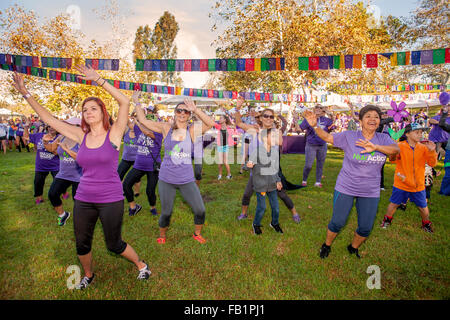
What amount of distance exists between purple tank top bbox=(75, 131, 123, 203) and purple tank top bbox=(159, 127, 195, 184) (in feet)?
3.52

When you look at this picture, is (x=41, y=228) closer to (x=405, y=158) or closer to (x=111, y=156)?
(x=111, y=156)

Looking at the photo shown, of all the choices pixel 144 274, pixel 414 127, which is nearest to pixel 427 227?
pixel 414 127

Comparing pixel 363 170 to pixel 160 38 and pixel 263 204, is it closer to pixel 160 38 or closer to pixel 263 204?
pixel 263 204

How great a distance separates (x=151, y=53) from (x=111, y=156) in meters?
60.7

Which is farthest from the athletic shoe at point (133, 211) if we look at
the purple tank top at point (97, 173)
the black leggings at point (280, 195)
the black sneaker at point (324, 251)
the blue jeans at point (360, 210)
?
the blue jeans at point (360, 210)

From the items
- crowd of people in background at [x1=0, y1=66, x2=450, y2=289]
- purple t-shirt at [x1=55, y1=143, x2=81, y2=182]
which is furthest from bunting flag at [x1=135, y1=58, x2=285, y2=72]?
purple t-shirt at [x1=55, y1=143, x2=81, y2=182]

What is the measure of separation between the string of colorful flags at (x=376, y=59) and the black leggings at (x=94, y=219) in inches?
323

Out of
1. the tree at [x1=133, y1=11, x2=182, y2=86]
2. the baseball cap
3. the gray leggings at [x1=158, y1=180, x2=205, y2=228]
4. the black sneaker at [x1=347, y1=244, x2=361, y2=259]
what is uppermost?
the tree at [x1=133, y1=11, x2=182, y2=86]

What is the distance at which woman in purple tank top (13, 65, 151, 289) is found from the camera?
9.37ft

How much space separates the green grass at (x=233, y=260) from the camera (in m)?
3.20

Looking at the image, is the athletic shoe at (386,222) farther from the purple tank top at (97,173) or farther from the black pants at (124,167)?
the black pants at (124,167)

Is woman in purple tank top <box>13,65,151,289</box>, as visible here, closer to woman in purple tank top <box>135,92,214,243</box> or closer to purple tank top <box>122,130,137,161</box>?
woman in purple tank top <box>135,92,214,243</box>

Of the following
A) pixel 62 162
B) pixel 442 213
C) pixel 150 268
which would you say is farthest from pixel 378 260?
pixel 62 162

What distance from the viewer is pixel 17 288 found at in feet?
10.6
